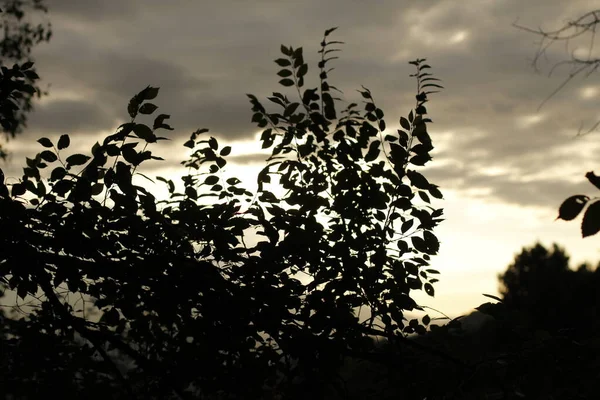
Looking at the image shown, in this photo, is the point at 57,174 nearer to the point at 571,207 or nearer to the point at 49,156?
the point at 49,156

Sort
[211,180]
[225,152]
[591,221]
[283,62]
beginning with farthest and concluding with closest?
[225,152], [211,180], [283,62], [591,221]

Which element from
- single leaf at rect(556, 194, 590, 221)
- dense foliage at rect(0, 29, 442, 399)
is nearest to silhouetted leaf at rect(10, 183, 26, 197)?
dense foliage at rect(0, 29, 442, 399)

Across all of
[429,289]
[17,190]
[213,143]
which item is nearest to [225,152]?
[213,143]

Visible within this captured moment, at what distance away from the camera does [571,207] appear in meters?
2.30

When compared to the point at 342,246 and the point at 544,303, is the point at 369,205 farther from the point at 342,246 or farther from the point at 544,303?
the point at 544,303

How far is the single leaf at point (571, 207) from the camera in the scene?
2.29 m

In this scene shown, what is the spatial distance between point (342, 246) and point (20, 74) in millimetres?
2705

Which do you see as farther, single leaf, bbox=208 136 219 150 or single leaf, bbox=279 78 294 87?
single leaf, bbox=208 136 219 150

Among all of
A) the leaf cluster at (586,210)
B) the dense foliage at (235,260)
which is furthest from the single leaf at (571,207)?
the dense foliage at (235,260)

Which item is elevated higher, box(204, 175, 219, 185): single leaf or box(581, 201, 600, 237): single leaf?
box(204, 175, 219, 185): single leaf

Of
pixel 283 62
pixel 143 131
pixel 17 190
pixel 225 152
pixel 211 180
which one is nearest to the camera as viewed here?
pixel 143 131

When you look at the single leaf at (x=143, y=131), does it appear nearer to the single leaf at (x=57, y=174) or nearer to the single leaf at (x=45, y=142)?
the single leaf at (x=57, y=174)

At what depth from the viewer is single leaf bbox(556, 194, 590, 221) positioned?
2295mm

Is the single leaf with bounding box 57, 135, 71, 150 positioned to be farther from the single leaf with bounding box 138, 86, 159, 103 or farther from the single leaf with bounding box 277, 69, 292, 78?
the single leaf with bounding box 277, 69, 292, 78
